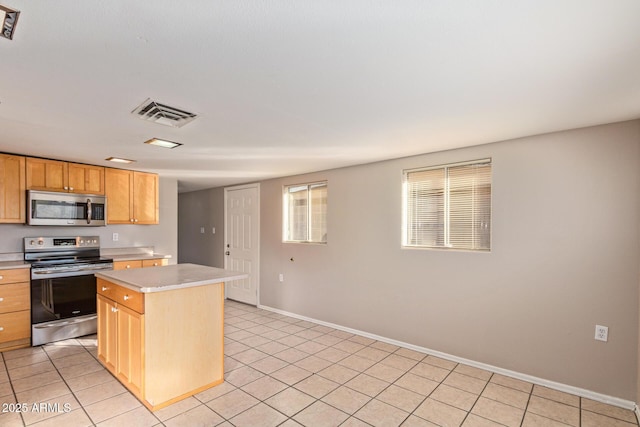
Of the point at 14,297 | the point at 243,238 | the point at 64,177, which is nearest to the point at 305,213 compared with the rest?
the point at 243,238

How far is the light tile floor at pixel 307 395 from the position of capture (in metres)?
2.32

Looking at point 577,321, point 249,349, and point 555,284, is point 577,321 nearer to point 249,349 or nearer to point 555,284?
point 555,284

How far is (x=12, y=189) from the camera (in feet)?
12.2

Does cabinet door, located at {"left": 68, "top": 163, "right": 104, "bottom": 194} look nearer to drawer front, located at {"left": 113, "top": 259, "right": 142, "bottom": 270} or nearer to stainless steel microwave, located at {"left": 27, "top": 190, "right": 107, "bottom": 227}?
stainless steel microwave, located at {"left": 27, "top": 190, "right": 107, "bottom": 227}

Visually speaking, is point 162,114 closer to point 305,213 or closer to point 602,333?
point 305,213

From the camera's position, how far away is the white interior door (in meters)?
5.57

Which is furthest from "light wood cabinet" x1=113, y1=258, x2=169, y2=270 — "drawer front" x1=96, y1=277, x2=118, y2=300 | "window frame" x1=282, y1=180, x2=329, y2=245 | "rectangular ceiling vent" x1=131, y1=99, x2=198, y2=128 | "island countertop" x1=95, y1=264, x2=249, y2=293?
"rectangular ceiling vent" x1=131, y1=99, x2=198, y2=128

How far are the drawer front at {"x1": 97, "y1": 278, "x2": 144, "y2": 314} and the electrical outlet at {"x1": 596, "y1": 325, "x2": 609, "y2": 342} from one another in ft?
11.4

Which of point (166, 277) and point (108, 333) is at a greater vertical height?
point (166, 277)

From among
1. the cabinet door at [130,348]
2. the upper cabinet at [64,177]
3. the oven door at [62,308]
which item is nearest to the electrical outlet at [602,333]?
the cabinet door at [130,348]

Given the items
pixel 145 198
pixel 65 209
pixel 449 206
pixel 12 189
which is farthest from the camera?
pixel 145 198

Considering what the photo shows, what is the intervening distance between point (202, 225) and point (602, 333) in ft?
20.6

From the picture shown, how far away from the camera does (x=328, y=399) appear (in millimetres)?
2594

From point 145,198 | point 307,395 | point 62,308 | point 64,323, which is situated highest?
point 145,198
